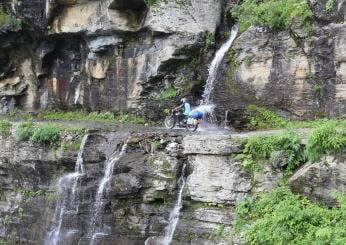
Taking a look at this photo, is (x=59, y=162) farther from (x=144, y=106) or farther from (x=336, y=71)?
(x=336, y=71)

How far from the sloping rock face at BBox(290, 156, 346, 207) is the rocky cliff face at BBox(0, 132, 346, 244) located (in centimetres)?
2

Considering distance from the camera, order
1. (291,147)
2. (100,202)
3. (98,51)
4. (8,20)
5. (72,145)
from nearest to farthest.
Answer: (291,147) < (100,202) < (72,145) < (98,51) < (8,20)

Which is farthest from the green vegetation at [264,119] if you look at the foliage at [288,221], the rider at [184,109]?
the foliage at [288,221]

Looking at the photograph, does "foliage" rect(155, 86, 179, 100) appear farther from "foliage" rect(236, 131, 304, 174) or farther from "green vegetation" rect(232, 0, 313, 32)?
"foliage" rect(236, 131, 304, 174)

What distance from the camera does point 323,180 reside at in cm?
1028

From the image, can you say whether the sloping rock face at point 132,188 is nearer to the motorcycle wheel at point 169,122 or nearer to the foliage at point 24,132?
the foliage at point 24,132

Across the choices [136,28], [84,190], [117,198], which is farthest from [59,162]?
[136,28]

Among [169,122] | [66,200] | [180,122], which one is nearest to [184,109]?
[180,122]

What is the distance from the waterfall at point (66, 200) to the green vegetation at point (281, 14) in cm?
676

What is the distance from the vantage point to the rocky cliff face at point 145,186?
11.1 metres

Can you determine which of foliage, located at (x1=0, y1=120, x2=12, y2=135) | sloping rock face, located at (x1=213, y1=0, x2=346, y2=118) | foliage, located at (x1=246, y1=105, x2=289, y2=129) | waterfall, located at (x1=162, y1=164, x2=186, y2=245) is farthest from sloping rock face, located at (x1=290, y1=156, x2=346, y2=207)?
foliage, located at (x1=0, y1=120, x2=12, y2=135)

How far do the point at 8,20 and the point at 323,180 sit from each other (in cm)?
1510

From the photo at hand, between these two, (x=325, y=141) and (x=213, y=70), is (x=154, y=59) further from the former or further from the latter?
(x=325, y=141)

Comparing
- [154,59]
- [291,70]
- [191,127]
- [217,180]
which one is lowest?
[217,180]
